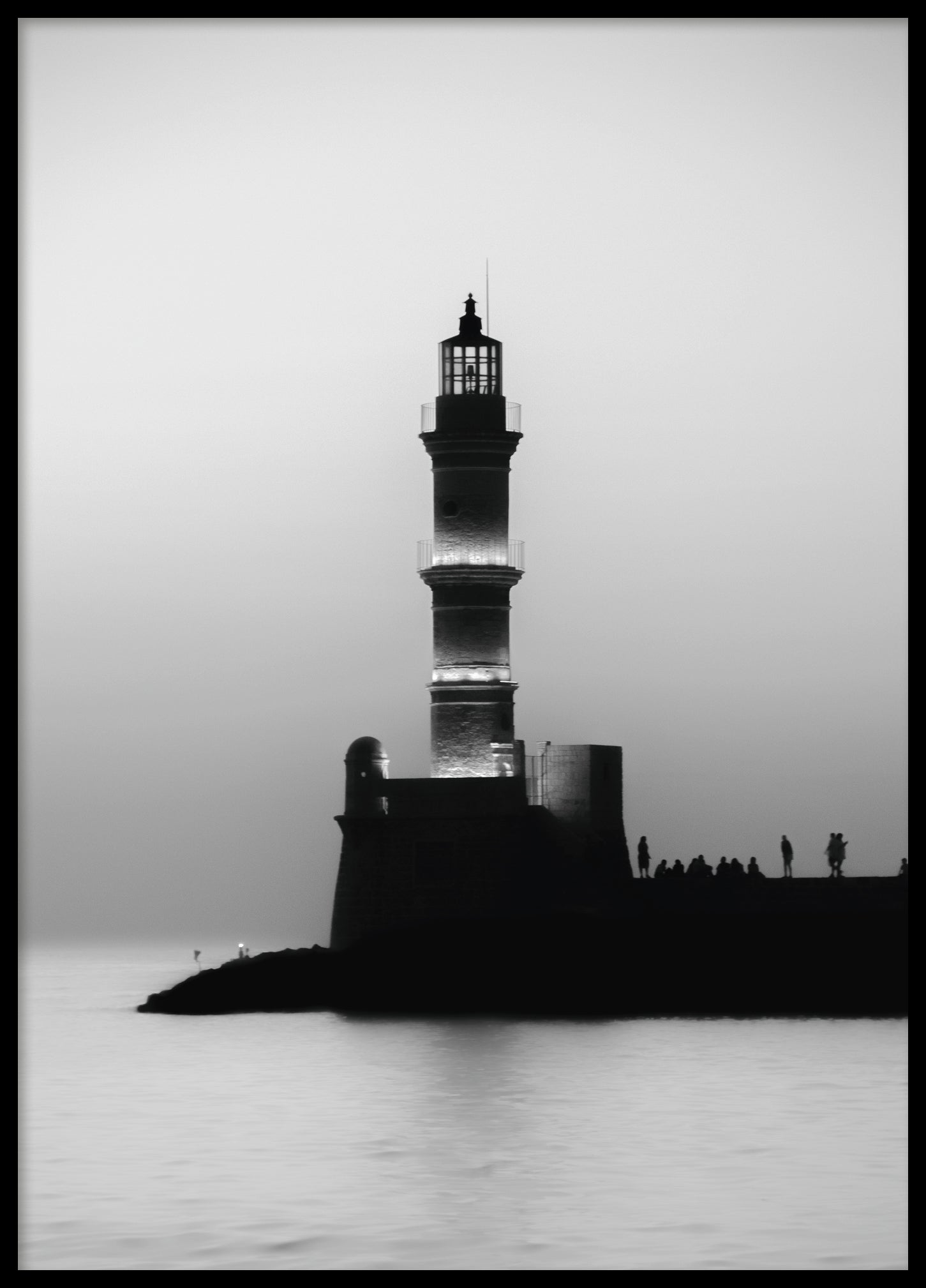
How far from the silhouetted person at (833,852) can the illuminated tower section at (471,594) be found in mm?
7928

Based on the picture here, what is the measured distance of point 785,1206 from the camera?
2398 centimetres

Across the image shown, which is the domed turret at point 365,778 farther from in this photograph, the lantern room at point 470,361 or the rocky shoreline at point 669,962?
the lantern room at point 470,361

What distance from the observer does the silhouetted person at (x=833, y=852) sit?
1909 inches

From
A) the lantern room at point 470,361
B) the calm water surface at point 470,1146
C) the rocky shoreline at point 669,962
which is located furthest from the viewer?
the lantern room at point 470,361

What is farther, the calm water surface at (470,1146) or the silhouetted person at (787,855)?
the silhouetted person at (787,855)

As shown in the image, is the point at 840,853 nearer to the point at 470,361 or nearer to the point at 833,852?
the point at 833,852

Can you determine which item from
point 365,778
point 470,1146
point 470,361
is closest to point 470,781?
point 365,778

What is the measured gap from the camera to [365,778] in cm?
4919

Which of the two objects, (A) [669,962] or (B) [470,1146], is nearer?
(B) [470,1146]

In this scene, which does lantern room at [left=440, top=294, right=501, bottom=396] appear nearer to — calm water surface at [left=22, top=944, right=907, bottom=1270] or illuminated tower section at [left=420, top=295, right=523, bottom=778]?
illuminated tower section at [left=420, top=295, right=523, bottom=778]

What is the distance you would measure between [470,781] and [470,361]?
426 inches

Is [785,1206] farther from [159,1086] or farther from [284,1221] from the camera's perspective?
[159,1086]

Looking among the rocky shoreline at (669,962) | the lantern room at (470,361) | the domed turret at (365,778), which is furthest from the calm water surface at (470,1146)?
the lantern room at (470,361)

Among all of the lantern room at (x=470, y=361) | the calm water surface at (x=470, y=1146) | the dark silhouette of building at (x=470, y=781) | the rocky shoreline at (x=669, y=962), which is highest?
the lantern room at (x=470, y=361)
